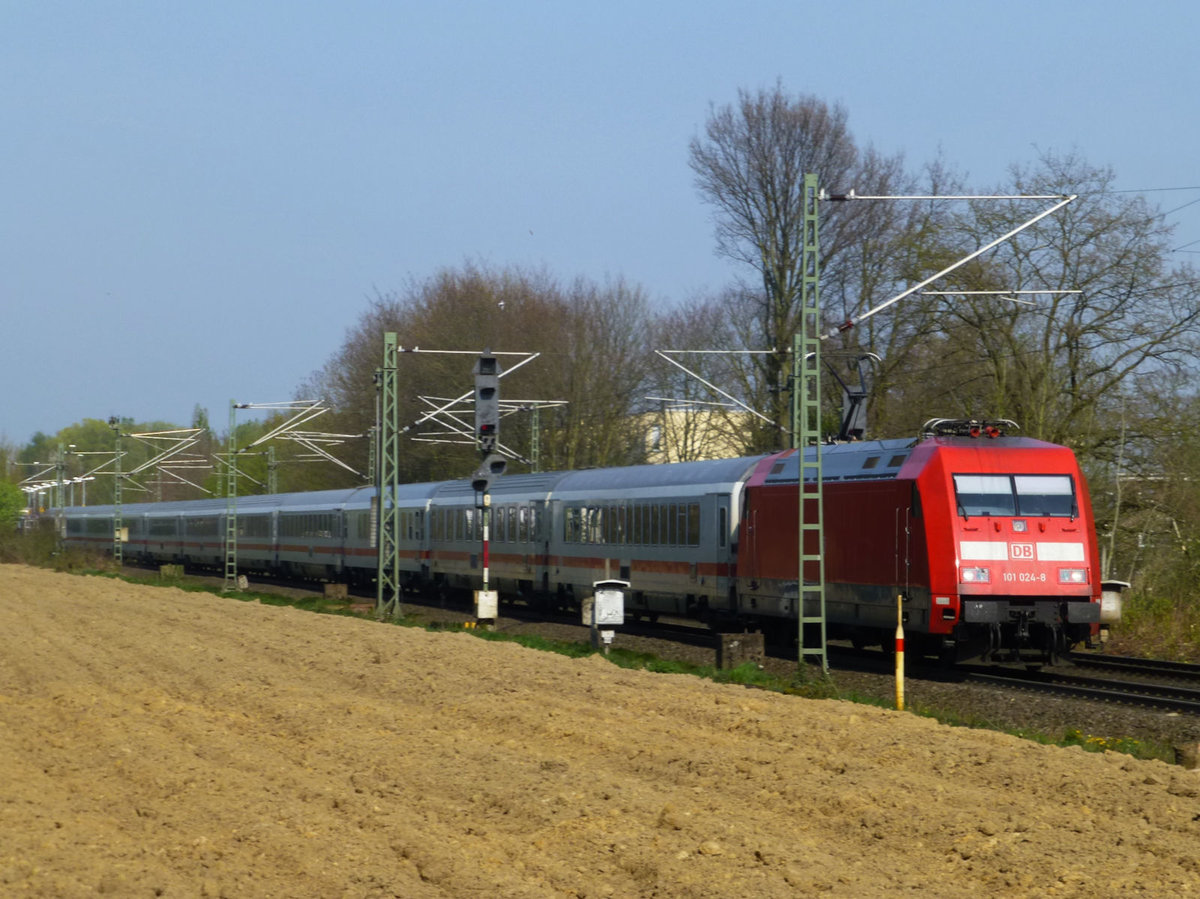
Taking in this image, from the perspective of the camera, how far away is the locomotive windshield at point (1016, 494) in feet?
65.5

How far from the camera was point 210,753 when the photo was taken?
12602 millimetres

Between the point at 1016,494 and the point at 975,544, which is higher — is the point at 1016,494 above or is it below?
above

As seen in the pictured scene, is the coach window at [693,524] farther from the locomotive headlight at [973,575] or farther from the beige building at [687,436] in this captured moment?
the beige building at [687,436]

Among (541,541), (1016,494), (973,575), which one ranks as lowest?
(973,575)

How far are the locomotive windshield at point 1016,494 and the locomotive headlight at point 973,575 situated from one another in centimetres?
73

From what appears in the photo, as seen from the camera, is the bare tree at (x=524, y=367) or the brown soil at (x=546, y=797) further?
the bare tree at (x=524, y=367)

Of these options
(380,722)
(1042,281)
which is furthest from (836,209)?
(380,722)

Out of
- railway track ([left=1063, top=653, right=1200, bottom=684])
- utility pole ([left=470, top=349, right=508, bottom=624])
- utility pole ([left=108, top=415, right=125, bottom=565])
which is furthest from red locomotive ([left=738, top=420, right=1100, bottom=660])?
utility pole ([left=108, top=415, right=125, bottom=565])

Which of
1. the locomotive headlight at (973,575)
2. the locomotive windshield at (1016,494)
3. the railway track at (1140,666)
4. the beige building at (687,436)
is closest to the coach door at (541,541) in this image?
the railway track at (1140,666)

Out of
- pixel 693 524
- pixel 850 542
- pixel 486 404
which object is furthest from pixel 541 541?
pixel 850 542

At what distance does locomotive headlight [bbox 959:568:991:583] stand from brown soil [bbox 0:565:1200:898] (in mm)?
3934

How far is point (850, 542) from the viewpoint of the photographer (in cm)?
2189

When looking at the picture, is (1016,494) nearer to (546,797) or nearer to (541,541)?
(546,797)

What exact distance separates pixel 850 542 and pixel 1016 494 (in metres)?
2.65
